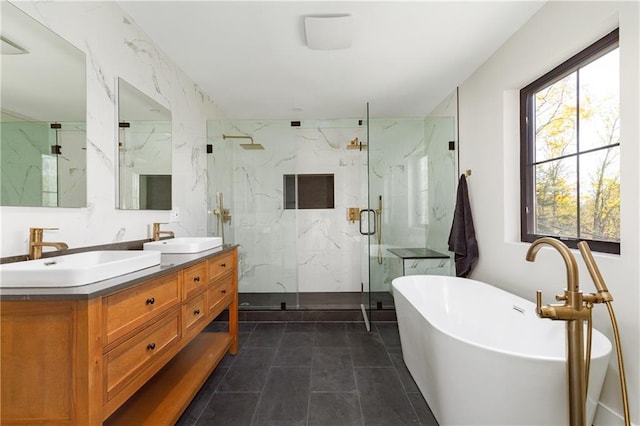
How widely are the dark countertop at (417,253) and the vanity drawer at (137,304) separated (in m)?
2.35

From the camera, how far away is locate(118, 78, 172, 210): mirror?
1837 millimetres

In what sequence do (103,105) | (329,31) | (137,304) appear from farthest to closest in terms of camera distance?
(329,31)
(103,105)
(137,304)

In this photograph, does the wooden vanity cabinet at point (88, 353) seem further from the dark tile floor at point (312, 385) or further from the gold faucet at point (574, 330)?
the gold faucet at point (574, 330)

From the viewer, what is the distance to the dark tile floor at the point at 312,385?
5.57 ft

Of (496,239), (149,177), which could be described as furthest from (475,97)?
(149,177)

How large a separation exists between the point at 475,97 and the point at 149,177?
9.37 ft

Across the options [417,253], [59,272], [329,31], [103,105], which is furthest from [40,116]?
[417,253]

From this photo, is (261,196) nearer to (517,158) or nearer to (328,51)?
(328,51)

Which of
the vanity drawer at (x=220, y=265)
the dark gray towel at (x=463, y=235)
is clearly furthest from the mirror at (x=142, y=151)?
A: the dark gray towel at (x=463, y=235)

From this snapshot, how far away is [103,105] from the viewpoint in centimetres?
168

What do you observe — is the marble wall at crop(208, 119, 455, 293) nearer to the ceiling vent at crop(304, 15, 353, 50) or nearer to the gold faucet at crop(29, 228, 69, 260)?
the ceiling vent at crop(304, 15, 353, 50)

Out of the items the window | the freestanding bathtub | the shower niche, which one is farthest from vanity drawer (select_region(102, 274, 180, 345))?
the shower niche

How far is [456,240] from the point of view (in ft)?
8.83

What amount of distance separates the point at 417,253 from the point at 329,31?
236 cm
